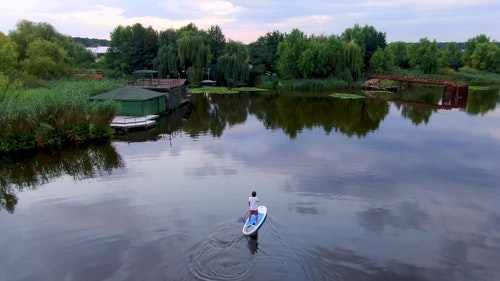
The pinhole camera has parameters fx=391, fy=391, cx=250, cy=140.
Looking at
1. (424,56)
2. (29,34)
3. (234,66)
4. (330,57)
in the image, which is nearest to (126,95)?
(29,34)

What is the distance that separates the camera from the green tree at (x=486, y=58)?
99250 millimetres

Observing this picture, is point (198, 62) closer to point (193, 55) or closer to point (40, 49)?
point (193, 55)

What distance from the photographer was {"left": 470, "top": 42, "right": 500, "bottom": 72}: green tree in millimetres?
99250

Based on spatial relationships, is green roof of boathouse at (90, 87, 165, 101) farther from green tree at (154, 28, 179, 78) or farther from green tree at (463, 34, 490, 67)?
green tree at (463, 34, 490, 67)

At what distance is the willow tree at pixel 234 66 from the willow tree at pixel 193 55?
4085 mm

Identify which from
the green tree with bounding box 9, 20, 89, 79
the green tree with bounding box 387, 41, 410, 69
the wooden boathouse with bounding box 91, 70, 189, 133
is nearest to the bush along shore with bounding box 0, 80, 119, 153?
the wooden boathouse with bounding box 91, 70, 189, 133

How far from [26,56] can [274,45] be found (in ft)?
159

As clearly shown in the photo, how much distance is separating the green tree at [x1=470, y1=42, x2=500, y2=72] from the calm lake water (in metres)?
82.6

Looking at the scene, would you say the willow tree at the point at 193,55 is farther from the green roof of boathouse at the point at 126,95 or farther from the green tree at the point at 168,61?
the green roof of boathouse at the point at 126,95

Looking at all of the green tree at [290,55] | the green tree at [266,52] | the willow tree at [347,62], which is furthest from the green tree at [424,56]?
the green tree at [266,52]

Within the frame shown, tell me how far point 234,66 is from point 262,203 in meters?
55.4

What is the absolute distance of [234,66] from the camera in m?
69.9

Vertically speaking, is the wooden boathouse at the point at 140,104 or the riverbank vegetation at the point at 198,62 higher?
the riverbank vegetation at the point at 198,62

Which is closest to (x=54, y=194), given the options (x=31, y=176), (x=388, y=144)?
(x=31, y=176)
